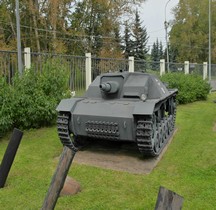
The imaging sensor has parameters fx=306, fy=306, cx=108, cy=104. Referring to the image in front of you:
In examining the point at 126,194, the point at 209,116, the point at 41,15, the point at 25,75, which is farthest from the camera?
the point at 41,15

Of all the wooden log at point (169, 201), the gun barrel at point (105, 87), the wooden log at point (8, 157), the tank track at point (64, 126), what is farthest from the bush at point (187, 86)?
the wooden log at point (169, 201)

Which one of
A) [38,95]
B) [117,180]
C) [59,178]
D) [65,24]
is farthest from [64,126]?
[65,24]

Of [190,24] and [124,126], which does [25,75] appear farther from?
[190,24]

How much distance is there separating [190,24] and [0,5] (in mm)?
28369

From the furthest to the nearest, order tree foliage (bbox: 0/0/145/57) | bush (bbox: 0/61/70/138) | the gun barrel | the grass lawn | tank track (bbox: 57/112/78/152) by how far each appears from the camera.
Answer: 1. tree foliage (bbox: 0/0/145/57)
2. bush (bbox: 0/61/70/138)
3. the gun barrel
4. tank track (bbox: 57/112/78/152)
5. the grass lawn

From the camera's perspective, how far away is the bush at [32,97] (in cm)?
720

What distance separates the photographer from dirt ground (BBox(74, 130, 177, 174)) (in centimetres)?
538

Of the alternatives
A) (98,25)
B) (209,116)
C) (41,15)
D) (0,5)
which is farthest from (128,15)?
(209,116)

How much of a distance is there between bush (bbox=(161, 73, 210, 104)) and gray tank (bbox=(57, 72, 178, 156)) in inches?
268

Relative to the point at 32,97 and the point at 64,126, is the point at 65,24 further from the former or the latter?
the point at 64,126

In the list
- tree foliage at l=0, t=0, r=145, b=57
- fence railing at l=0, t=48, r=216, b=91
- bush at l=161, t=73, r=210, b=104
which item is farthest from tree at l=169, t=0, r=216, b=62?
bush at l=161, t=73, r=210, b=104

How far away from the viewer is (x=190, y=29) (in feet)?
144

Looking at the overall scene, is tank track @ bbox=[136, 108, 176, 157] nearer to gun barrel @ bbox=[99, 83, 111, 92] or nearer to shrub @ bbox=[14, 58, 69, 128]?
gun barrel @ bbox=[99, 83, 111, 92]

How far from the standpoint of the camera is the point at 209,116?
10172mm
